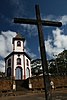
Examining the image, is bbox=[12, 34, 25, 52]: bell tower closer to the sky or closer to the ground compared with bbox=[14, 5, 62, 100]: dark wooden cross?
closer to the sky

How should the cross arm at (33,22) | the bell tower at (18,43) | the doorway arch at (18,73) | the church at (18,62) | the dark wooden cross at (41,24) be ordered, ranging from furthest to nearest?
the bell tower at (18,43)
the church at (18,62)
the doorway arch at (18,73)
the cross arm at (33,22)
the dark wooden cross at (41,24)

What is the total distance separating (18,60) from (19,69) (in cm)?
213

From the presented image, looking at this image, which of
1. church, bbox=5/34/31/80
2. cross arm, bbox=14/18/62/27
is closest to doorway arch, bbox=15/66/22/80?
church, bbox=5/34/31/80

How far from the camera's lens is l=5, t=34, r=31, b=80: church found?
35.8 meters

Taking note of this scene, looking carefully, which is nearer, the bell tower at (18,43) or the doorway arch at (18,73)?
the doorway arch at (18,73)

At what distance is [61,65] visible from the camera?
48.4 metres

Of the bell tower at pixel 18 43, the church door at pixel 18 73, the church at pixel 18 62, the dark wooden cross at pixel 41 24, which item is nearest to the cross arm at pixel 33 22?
the dark wooden cross at pixel 41 24

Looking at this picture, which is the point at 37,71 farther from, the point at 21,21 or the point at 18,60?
the point at 21,21

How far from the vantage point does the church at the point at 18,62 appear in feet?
118

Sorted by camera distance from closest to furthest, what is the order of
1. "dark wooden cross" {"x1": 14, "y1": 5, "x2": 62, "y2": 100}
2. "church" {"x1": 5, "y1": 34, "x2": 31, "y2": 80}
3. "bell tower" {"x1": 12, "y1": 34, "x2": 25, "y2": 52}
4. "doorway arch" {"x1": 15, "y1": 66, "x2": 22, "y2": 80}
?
"dark wooden cross" {"x1": 14, "y1": 5, "x2": 62, "y2": 100} → "doorway arch" {"x1": 15, "y1": 66, "x2": 22, "y2": 80} → "church" {"x1": 5, "y1": 34, "x2": 31, "y2": 80} → "bell tower" {"x1": 12, "y1": 34, "x2": 25, "y2": 52}

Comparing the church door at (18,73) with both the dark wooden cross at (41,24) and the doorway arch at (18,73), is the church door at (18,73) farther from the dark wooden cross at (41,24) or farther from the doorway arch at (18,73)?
the dark wooden cross at (41,24)

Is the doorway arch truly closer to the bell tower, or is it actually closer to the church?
the church

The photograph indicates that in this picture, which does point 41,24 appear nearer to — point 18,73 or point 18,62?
point 18,73

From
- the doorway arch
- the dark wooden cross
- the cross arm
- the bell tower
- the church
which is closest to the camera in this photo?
the dark wooden cross
